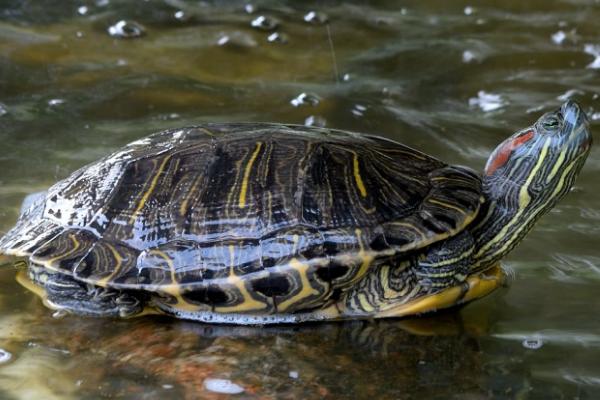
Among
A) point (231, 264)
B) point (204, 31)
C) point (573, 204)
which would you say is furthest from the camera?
point (204, 31)

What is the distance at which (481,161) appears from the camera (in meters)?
5.71

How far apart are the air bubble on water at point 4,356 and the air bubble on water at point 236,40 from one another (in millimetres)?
4861

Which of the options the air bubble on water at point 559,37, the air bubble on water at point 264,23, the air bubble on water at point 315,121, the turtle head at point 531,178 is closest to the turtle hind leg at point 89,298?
the turtle head at point 531,178

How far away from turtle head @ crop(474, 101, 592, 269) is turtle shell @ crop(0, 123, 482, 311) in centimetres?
17

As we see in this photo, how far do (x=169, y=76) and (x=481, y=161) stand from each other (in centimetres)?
300

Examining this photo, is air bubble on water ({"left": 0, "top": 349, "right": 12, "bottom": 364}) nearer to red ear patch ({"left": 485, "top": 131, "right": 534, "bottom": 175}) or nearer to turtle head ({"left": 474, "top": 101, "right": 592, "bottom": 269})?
turtle head ({"left": 474, "top": 101, "right": 592, "bottom": 269})

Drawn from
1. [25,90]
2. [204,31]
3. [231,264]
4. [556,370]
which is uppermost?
[204,31]

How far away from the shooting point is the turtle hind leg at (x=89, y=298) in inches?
153

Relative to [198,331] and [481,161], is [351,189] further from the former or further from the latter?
[481,161]

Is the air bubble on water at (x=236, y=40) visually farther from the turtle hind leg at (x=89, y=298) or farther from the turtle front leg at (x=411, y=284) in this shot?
the turtle front leg at (x=411, y=284)

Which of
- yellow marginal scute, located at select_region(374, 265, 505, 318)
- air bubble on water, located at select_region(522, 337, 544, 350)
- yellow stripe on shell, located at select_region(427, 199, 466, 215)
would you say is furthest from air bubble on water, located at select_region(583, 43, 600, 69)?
air bubble on water, located at select_region(522, 337, 544, 350)

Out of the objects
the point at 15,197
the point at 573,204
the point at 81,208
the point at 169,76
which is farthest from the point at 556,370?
the point at 169,76

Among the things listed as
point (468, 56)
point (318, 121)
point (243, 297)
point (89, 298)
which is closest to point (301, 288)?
point (243, 297)

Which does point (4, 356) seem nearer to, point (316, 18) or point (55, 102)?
point (55, 102)
